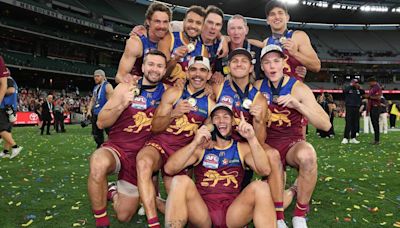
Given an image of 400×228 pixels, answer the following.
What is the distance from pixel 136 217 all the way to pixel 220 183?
1.51 meters

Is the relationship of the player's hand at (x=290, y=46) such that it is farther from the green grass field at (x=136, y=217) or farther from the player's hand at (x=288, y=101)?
the green grass field at (x=136, y=217)

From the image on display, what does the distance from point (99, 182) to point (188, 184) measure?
1087 millimetres

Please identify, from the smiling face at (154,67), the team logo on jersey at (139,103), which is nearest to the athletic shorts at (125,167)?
the team logo on jersey at (139,103)

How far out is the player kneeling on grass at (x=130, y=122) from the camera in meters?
4.33

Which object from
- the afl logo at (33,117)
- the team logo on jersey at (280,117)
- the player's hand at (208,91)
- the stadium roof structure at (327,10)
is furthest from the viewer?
the stadium roof structure at (327,10)

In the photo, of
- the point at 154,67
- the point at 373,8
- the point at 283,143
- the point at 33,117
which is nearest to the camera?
the point at 154,67

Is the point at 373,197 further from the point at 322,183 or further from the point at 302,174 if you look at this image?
the point at 302,174

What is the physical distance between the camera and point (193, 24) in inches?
199

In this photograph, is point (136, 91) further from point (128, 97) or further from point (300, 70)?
point (300, 70)

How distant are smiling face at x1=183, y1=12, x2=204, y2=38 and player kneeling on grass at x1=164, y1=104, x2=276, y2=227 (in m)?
1.63

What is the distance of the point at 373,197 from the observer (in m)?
5.46

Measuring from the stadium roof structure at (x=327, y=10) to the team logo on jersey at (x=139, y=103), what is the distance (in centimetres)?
4051

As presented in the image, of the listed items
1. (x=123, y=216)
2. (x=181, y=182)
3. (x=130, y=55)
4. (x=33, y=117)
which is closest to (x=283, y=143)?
(x=181, y=182)

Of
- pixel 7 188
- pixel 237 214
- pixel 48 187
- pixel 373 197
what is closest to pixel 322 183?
pixel 373 197
